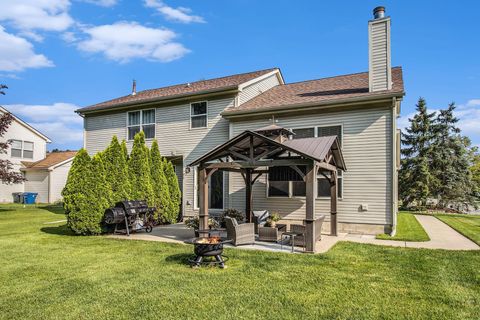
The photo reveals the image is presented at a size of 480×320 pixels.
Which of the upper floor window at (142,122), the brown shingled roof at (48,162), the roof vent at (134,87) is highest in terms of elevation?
the roof vent at (134,87)

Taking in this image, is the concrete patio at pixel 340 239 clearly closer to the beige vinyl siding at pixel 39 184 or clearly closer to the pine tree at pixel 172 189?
the pine tree at pixel 172 189

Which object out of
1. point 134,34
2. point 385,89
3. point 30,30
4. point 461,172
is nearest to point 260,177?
point 385,89

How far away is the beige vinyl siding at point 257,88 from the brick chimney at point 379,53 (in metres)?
4.77

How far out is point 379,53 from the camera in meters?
10.1

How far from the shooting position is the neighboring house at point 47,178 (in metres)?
24.8

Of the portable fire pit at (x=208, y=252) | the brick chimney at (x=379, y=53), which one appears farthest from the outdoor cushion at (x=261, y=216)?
the brick chimney at (x=379, y=53)

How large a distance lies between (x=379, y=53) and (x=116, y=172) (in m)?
9.40

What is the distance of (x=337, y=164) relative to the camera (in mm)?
9609

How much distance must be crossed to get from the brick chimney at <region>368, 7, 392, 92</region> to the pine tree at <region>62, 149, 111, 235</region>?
9.07 metres

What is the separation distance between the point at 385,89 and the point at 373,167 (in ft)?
7.94

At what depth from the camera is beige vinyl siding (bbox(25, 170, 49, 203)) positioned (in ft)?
82.1

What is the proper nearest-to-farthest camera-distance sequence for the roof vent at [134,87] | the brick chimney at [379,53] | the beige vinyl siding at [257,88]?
the brick chimney at [379,53] < the beige vinyl siding at [257,88] < the roof vent at [134,87]

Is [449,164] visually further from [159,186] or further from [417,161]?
[159,186]

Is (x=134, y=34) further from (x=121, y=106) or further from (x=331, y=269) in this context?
(x=331, y=269)
